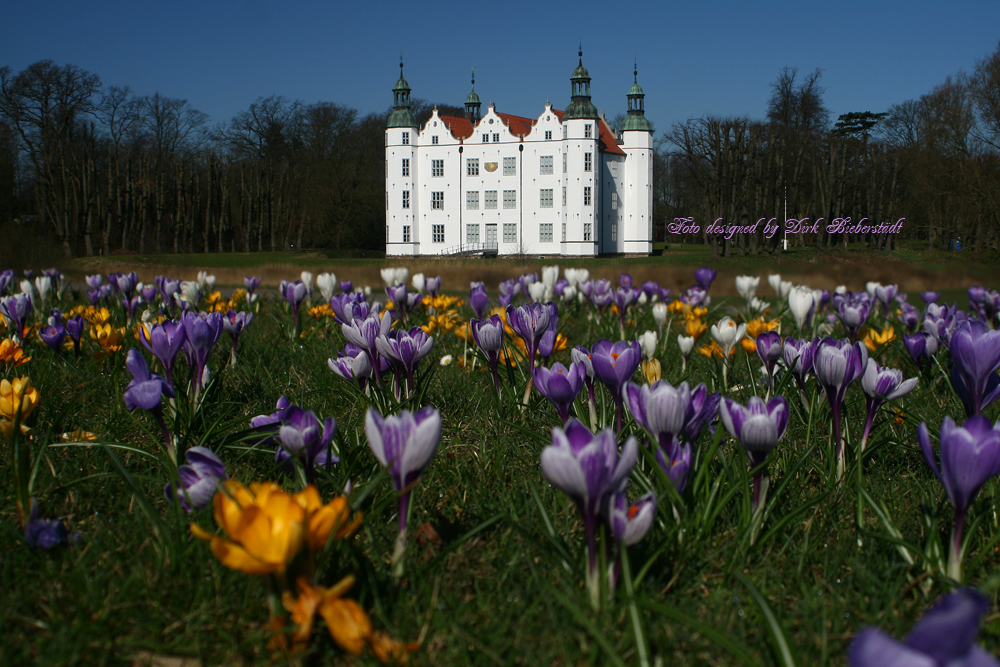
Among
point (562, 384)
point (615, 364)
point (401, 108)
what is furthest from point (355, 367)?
point (401, 108)

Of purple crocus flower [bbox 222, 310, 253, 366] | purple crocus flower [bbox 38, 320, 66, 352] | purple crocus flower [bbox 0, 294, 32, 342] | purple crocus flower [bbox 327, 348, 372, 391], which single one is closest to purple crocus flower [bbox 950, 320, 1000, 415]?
purple crocus flower [bbox 327, 348, 372, 391]

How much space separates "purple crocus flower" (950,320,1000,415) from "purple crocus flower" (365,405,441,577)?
1287mm

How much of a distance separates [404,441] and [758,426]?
63 centimetres

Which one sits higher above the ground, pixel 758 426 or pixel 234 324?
pixel 234 324

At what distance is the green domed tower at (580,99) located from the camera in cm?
4369

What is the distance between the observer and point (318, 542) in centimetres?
90

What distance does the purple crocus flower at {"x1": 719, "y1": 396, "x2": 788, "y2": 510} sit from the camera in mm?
1163

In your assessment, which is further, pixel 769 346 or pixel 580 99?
pixel 580 99

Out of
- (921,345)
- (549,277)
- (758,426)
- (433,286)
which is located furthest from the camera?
(549,277)

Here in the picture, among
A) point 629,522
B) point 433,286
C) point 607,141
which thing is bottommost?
point 629,522

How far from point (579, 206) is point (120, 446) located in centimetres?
4311

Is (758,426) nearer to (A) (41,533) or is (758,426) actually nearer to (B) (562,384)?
(B) (562,384)

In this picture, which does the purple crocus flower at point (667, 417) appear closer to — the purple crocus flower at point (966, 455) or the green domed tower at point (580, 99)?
the purple crocus flower at point (966, 455)

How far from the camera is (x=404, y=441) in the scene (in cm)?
103
